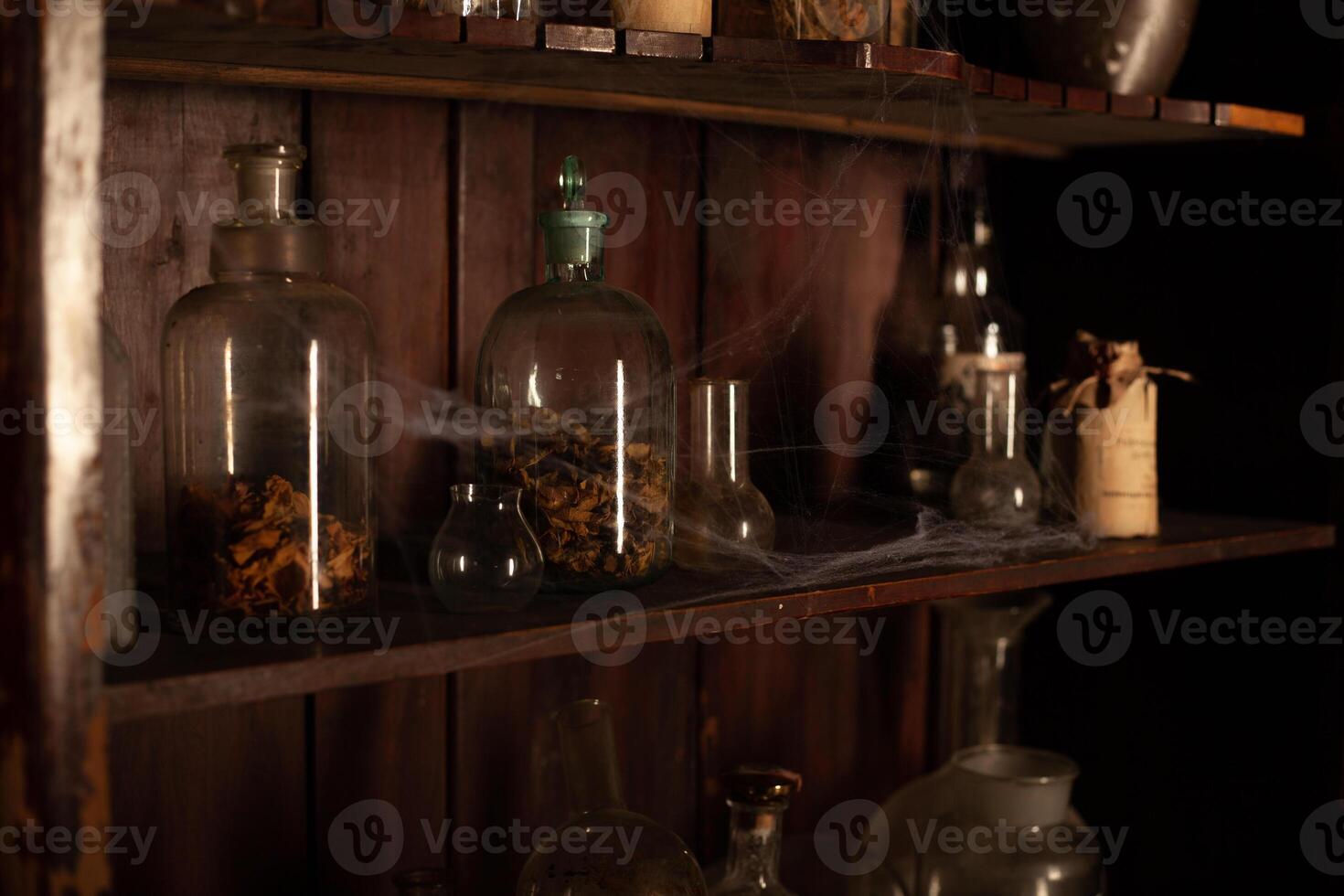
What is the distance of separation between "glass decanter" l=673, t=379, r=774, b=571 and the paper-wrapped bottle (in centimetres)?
28

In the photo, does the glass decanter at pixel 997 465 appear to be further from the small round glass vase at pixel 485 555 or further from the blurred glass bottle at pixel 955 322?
the small round glass vase at pixel 485 555

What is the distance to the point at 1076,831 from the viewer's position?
1.03 metres

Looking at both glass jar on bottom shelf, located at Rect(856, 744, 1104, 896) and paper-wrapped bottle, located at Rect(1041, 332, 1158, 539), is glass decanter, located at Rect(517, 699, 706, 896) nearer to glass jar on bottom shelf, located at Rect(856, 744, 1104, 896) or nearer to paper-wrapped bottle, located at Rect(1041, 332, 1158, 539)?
glass jar on bottom shelf, located at Rect(856, 744, 1104, 896)

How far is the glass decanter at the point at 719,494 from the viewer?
0.85 metres

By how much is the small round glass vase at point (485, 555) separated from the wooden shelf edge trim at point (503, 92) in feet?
1.01

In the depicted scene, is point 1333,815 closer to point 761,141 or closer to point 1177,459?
point 1177,459

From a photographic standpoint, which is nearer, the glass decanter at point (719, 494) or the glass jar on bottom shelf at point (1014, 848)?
the glass decanter at point (719, 494)

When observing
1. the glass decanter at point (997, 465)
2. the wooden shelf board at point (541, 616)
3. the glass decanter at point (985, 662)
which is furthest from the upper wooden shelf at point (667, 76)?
the glass decanter at point (985, 662)

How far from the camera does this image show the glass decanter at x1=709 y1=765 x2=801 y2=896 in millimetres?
910

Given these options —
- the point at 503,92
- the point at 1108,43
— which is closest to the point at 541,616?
the point at 503,92

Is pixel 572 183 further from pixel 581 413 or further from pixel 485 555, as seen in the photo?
pixel 485 555

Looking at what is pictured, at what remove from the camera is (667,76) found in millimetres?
843

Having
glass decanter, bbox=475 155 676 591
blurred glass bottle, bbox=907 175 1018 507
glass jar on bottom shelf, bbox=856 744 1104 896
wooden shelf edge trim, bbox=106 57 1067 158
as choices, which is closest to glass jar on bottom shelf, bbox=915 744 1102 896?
glass jar on bottom shelf, bbox=856 744 1104 896

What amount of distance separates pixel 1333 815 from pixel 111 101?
41.7 inches
